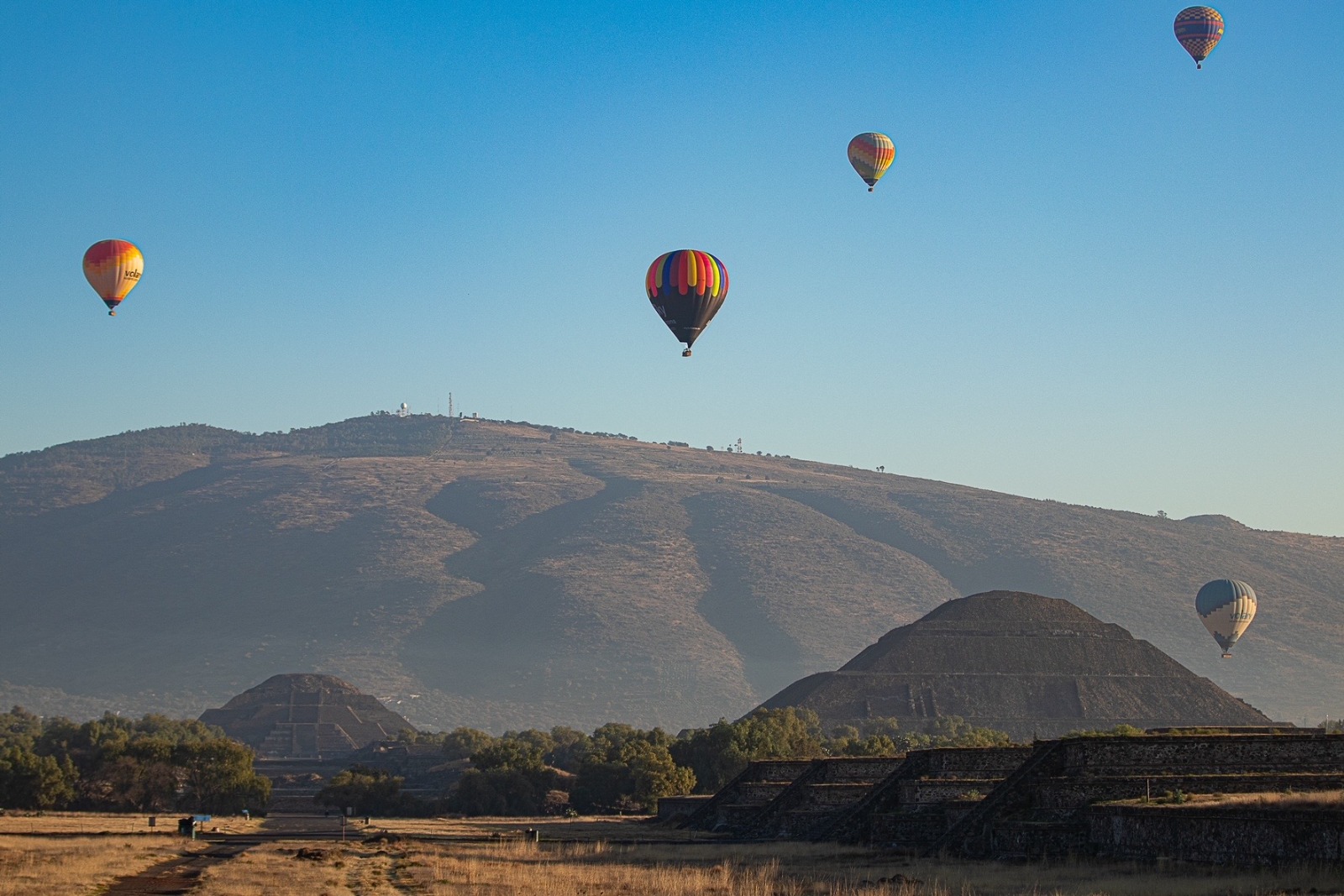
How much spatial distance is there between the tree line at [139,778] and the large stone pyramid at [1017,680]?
2847 inches

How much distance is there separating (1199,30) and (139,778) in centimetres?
7759

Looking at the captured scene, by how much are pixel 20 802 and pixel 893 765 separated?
4972 centimetres

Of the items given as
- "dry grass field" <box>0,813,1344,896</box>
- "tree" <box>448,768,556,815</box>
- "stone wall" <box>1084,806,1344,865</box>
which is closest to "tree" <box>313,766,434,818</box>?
"tree" <box>448,768,556,815</box>

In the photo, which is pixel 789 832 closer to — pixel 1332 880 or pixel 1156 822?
pixel 1156 822

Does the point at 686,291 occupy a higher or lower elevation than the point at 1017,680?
higher

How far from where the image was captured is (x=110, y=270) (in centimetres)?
10506

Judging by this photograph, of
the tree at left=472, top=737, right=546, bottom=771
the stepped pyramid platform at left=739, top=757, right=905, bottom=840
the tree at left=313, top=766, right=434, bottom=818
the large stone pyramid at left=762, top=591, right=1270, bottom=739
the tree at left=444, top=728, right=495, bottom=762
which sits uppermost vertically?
the large stone pyramid at left=762, top=591, right=1270, bottom=739

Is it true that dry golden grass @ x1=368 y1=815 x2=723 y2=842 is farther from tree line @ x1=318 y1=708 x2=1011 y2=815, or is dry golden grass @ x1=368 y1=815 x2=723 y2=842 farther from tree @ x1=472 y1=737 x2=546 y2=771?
tree @ x1=472 y1=737 x2=546 y2=771

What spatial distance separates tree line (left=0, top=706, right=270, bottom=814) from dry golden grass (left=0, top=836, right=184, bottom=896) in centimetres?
3661

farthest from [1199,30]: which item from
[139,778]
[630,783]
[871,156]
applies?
[139,778]

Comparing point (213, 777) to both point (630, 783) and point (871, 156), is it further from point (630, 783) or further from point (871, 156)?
point (871, 156)

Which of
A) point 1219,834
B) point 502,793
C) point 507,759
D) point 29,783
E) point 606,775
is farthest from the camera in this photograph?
point 507,759

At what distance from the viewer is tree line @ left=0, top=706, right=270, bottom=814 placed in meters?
94.0

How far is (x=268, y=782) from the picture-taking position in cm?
10700
